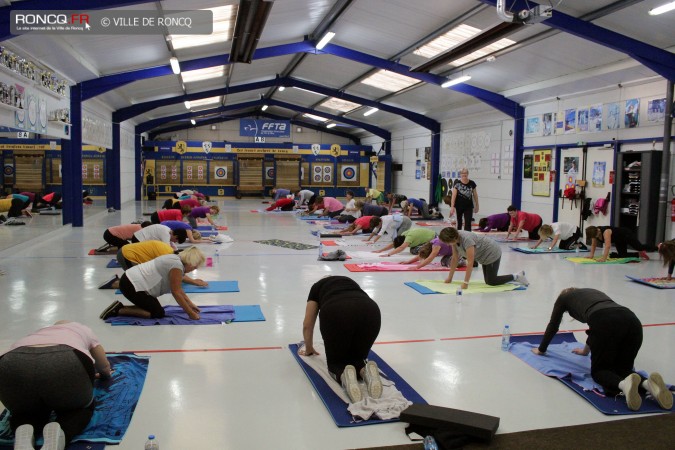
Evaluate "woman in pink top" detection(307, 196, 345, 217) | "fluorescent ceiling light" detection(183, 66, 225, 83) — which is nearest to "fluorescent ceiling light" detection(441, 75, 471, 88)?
"woman in pink top" detection(307, 196, 345, 217)

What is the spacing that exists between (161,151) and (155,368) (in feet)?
91.7

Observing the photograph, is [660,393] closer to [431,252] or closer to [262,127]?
[431,252]

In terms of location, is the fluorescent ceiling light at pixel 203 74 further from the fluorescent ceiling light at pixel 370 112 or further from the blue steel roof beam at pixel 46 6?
the blue steel roof beam at pixel 46 6

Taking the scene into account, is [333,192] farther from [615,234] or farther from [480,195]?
[615,234]

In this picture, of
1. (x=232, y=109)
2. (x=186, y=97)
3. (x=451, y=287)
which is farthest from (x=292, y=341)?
(x=232, y=109)

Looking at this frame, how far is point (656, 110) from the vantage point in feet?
41.2

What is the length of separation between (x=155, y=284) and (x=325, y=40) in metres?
11.3

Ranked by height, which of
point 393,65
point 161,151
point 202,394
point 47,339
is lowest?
point 202,394

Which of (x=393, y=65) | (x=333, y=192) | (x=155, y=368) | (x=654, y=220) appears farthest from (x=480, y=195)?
(x=155, y=368)

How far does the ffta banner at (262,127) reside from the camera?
28.6 m

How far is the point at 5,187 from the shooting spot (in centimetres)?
2338

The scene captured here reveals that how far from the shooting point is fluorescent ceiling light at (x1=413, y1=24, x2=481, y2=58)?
44.6ft

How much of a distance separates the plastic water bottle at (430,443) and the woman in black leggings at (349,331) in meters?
0.65

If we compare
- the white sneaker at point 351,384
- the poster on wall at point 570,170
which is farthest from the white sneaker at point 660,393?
the poster on wall at point 570,170
